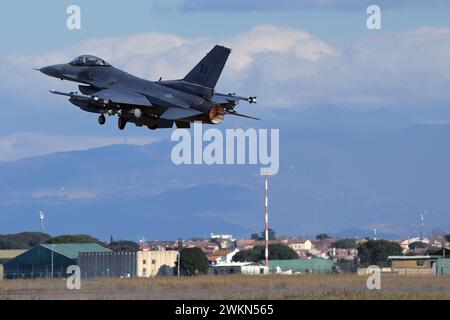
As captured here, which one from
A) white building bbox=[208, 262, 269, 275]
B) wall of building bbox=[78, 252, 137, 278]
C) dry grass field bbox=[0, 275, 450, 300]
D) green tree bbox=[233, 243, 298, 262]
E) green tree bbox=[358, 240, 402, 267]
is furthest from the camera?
green tree bbox=[233, 243, 298, 262]

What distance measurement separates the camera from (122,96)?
60.0m

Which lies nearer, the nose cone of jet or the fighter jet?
the fighter jet

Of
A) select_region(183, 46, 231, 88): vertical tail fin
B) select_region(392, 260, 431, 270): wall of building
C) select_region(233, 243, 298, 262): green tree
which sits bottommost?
select_region(392, 260, 431, 270): wall of building

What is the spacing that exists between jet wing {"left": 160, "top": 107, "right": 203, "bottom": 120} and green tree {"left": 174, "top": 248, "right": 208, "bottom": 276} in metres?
33.6

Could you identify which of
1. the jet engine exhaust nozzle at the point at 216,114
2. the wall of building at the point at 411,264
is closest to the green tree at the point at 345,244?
the wall of building at the point at 411,264

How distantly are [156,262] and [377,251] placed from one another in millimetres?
24981

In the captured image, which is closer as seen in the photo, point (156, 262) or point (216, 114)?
point (216, 114)

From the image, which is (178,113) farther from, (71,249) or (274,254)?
(274,254)

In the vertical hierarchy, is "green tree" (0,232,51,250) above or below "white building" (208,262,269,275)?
above

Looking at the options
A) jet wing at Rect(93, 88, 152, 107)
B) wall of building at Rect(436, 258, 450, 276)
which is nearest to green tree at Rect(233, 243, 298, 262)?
wall of building at Rect(436, 258, 450, 276)

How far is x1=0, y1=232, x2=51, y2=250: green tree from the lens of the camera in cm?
14300

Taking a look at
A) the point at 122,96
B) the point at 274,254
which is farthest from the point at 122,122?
the point at 274,254

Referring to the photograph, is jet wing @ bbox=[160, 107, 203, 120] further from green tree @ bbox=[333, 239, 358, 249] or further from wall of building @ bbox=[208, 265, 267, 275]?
green tree @ bbox=[333, 239, 358, 249]
